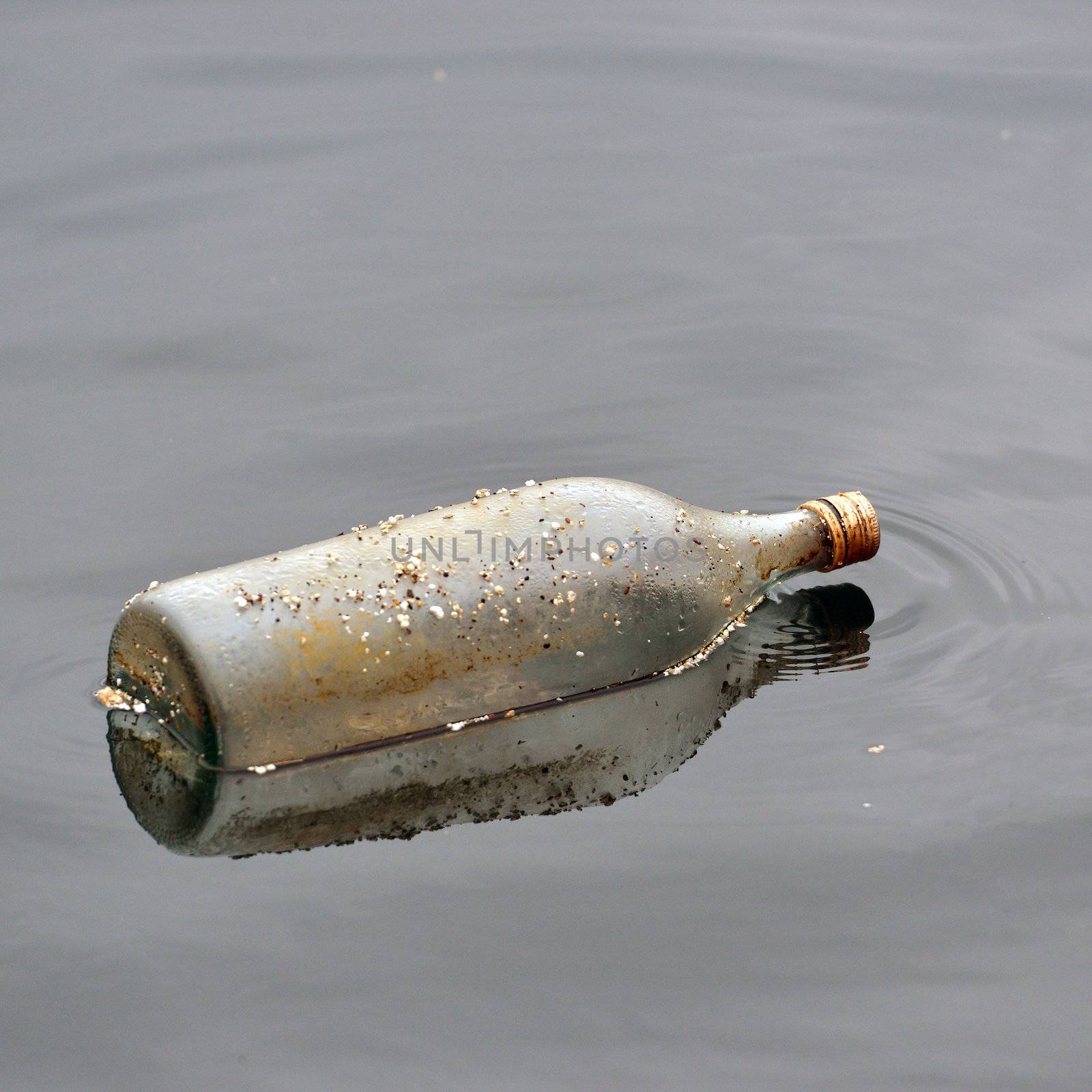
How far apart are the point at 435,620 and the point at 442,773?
8.7 inches

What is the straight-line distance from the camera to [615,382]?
3.60 meters

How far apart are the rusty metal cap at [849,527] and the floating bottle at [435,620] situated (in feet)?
0.44

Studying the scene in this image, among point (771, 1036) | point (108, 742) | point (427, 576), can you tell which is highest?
point (427, 576)

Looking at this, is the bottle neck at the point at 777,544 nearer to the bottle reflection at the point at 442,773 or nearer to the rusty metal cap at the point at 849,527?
the rusty metal cap at the point at 849,527

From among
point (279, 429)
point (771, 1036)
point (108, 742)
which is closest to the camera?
point (771, 1036)

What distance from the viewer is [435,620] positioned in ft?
8.42

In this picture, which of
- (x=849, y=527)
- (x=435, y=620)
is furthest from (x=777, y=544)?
(x=435, y=620)

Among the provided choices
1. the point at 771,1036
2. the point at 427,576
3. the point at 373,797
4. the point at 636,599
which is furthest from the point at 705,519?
the point at 771,1036

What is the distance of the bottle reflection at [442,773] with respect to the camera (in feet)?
7.99

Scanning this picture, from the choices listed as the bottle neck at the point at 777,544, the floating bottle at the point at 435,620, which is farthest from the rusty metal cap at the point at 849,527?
the floating bottle at the point at 435,620

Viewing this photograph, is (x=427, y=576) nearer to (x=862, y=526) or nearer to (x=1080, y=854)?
(x=862, y=526)

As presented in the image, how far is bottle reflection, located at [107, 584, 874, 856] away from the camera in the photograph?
2.44 m

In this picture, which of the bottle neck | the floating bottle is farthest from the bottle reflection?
the bottle neck

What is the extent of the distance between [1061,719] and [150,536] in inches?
60.8
